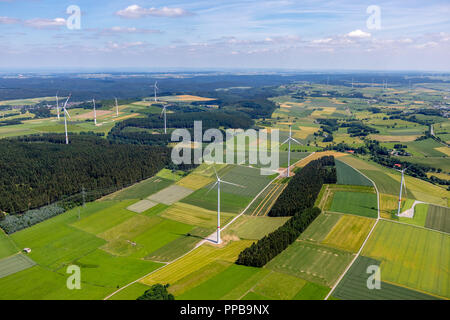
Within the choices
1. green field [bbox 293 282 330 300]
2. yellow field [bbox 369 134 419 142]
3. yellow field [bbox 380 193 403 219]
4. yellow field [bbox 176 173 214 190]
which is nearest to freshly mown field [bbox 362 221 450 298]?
yellow field [bbox 380 193 403 219]

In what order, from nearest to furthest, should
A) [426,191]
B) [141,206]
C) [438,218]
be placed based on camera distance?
1. [438,218]
2. [141,206]
3. [426,191]

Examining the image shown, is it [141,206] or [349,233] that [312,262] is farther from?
[141,206]

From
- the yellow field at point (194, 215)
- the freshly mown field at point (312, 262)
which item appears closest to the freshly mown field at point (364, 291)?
the freshly mown field at point (312, 262)

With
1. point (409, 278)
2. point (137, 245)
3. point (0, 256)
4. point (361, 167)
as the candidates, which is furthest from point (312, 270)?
point (361, 167)

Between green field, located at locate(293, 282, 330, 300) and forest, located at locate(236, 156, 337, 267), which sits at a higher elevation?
forest, located at locate(236, 156, 337, 267)

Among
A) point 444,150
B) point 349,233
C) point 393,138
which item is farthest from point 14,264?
point 393,138

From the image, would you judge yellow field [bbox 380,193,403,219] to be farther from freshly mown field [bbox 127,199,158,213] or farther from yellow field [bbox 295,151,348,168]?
freshly mown field [bbox 127,199,158,213]
